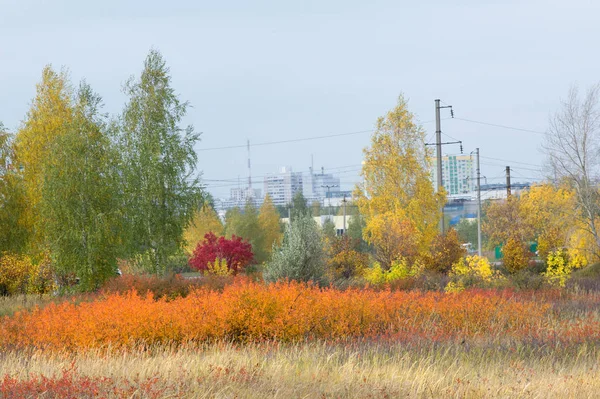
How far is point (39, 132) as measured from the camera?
25875 mm

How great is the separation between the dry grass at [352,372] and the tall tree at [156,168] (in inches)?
756

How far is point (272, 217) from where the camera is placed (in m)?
54.2

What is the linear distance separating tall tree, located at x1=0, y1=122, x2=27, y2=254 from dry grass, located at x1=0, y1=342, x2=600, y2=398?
15393 millimetres

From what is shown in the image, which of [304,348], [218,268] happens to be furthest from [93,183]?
[304,348]

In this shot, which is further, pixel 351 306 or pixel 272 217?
pixel 272 217

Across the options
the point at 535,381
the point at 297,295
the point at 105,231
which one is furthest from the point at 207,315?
the point at 105,231

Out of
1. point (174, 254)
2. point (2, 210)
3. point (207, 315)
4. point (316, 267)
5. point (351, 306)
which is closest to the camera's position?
point (207, 315)

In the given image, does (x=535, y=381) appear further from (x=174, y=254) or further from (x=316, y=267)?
(x=174, y=254)

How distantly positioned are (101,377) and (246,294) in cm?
441

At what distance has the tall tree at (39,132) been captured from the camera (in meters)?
25.3

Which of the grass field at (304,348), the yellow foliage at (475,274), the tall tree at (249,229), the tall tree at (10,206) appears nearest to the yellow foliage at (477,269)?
the yellow foliage at (475,274)

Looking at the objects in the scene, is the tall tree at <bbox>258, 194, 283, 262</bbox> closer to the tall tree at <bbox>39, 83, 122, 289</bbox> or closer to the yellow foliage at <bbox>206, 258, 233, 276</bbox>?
the yellow foliage at <bbox>206, 258, 233, 276</bbox>

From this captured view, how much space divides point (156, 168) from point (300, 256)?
1208cm

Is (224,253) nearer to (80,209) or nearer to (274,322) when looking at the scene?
(80,209)
